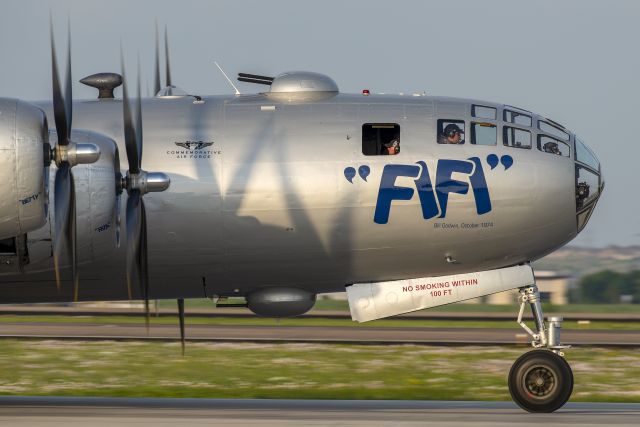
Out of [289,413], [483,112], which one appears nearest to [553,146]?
[483,112]

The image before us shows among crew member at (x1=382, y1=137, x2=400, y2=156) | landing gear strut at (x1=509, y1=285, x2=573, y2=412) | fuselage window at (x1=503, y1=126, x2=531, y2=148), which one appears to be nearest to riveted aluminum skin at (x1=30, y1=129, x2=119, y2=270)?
crew member at (x1=382, y1=137, x2=400, y2=156)

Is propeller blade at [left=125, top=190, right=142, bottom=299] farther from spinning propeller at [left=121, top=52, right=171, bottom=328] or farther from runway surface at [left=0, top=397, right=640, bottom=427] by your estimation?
runway surface at [left=0, top=397, right=640, bottom=427]

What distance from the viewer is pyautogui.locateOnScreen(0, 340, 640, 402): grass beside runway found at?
91.5ft

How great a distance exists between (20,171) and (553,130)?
10.2 metres

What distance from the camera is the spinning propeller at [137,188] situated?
20453mm

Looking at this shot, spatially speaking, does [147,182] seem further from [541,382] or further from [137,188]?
[541,382]

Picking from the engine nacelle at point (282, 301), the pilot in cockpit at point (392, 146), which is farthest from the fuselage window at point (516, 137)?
the engine nacelle at point (282, 301)

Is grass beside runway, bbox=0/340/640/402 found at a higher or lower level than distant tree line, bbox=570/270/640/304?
higher

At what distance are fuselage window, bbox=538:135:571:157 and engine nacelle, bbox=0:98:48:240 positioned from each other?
943 cm

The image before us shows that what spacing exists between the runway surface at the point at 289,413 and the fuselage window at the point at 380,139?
4950 millimetres

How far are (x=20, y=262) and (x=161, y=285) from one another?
2.92 metres

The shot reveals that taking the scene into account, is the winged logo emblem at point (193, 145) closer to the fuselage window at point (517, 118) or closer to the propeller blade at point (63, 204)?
the propeller blade at point (63, 204)

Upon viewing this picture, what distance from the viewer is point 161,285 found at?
22.5m

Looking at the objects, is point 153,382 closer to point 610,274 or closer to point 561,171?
point 561,171
